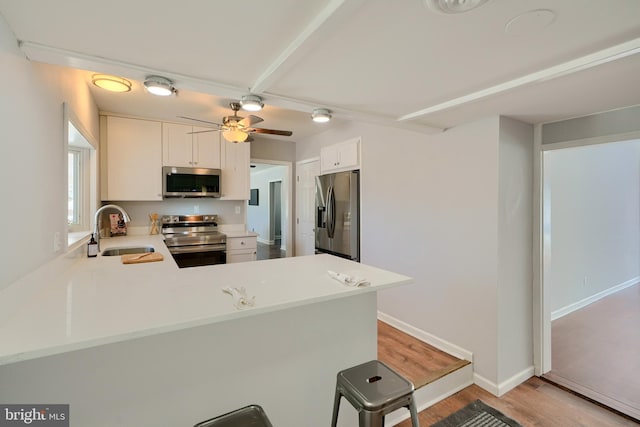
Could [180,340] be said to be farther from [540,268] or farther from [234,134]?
[540,268]

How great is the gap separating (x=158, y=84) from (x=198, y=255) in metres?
2.61

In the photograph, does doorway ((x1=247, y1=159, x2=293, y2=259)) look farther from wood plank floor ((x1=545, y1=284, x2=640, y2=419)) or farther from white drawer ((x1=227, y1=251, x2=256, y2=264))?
wood plank floor ((x1=545, y1=284, x2=640, y2=419))

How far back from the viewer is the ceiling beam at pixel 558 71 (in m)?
1.28

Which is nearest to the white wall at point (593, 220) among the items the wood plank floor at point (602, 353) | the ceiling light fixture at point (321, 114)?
the wood plank floor at point (602, 353)

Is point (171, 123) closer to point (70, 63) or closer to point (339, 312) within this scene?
point (70, 63)

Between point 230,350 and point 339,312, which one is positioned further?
point 339,312

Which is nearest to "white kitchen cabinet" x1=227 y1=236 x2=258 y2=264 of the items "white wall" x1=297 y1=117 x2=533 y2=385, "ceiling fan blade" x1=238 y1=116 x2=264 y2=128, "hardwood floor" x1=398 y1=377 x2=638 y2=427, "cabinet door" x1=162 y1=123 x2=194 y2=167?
"cabinet door" x1=162 y1=123 x2=194 y2=167

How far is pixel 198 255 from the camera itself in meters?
3.73

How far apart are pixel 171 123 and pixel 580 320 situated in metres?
5.75

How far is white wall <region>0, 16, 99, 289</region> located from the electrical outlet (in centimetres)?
3

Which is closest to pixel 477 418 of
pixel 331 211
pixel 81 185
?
pixel 331 211

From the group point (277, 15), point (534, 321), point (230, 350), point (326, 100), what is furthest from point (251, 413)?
point (534, 321)

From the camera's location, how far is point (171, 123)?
3727 mm

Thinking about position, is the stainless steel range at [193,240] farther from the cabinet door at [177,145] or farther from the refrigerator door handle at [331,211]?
the refrigerator door handle at [331,211]
